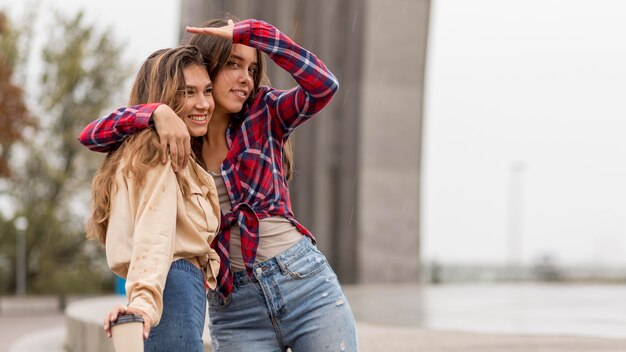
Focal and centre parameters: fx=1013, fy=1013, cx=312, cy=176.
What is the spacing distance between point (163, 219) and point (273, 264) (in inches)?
20.3

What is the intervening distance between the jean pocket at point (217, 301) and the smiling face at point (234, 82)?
598 mm

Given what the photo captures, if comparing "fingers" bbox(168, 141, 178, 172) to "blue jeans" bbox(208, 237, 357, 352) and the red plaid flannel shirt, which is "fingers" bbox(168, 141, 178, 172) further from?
"blue jeans" bbox(208, 237, 357, 352)

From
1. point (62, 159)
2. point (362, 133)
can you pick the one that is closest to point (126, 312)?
point (362, 133)

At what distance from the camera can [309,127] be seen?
20.8m

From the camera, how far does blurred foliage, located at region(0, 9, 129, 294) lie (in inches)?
1119

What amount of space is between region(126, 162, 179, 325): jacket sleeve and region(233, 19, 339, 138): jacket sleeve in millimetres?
576

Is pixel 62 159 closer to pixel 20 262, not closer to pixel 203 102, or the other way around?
pixel 20 262

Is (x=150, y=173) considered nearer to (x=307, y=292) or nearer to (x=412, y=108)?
(x=307, y=292)

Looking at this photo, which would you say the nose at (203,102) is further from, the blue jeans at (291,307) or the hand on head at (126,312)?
the hand on head at (126,312)

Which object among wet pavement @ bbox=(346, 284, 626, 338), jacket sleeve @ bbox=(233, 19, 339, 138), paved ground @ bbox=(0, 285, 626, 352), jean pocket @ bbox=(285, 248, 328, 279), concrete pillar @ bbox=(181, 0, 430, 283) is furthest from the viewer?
concrete pillar @ bbox=(181, 0, 430, 283)

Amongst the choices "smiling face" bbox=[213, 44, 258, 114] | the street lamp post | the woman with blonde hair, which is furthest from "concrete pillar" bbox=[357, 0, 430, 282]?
the woman with blonde hair

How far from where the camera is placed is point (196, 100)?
123 inches

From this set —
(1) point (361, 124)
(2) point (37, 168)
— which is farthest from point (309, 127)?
(2) point (37, 168)

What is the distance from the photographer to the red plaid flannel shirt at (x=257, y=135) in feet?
10.3
